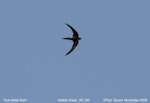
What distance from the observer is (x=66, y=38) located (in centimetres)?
10550

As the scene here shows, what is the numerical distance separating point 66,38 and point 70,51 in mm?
1765

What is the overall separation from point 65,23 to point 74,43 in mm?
4949

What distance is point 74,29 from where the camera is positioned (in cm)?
10456

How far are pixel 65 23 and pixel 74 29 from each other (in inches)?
105

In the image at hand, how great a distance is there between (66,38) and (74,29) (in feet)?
4.72

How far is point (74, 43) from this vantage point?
350ft

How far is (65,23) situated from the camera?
10206 centimetres

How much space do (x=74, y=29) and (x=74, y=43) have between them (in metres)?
2.42

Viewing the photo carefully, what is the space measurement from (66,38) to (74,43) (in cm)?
142

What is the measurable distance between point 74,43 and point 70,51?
→ 84cm

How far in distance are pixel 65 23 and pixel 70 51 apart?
5.32m
